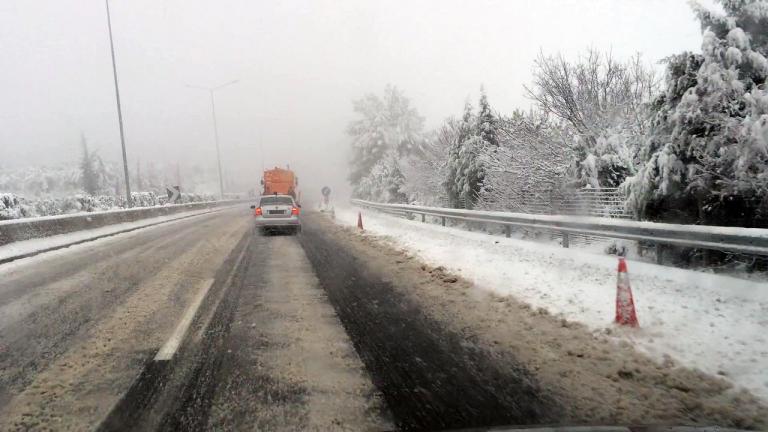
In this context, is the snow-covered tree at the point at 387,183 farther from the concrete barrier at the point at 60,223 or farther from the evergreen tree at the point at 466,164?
the concrete barrier at the point at 60,223

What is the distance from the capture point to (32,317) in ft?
19.2

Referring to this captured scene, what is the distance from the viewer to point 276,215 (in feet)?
55.5

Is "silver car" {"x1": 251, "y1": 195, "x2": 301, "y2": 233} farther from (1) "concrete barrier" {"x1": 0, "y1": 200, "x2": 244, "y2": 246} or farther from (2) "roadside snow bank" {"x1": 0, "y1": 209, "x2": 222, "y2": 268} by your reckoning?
(1) "concrete barrier" {"x1": 0, "y1": 200, "x2": 244, "y2": 246}

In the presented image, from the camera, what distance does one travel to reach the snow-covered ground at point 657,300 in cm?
404

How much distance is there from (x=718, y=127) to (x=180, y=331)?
8.68m

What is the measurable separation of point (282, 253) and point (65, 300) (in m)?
5.39

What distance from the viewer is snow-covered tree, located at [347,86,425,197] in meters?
46.9

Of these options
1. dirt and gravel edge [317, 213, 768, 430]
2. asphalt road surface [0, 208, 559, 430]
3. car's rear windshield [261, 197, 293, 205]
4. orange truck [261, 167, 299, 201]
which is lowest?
dirt and gravel edge [317, 213, 768, 430]

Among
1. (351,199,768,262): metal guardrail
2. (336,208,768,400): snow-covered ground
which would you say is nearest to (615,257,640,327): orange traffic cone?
(336,208,768,400): snow-covered ground

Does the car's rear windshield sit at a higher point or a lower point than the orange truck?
lower

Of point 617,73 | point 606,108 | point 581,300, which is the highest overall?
point 617,73

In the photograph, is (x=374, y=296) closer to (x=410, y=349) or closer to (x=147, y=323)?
(x=410, y=349)

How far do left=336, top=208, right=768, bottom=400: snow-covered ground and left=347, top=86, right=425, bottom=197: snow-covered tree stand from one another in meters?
37.5

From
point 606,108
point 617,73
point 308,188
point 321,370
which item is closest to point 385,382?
point 321,370
